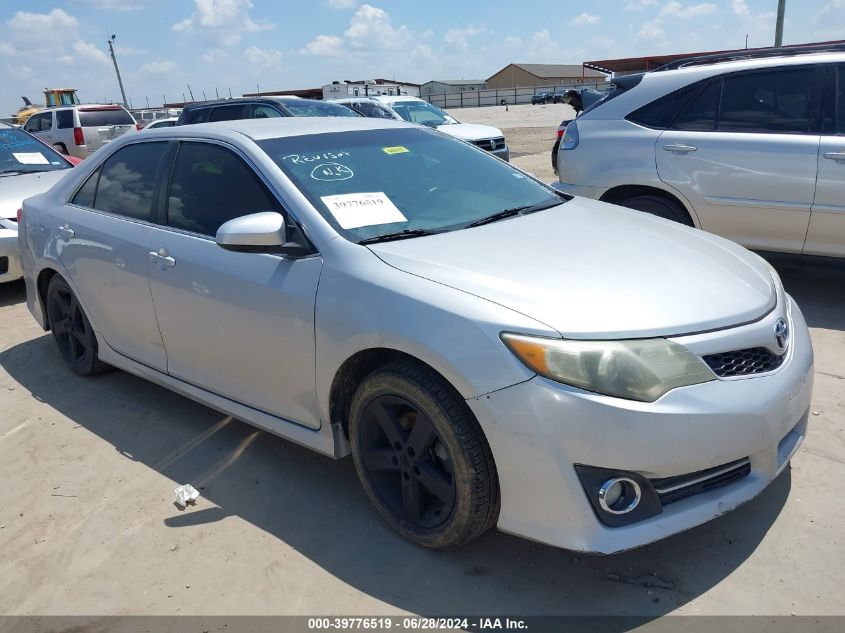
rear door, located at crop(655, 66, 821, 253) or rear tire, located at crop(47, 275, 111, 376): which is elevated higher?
rear door, located at crop(655, 66, 821, 253)

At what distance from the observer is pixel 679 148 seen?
516cm

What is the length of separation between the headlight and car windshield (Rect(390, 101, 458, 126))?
40.1 feet

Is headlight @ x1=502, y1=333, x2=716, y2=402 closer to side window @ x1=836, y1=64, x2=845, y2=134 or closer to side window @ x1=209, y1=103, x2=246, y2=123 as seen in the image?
side window @ x1=836, y1=64, x2=845, y2=134

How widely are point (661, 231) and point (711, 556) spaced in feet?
4.65

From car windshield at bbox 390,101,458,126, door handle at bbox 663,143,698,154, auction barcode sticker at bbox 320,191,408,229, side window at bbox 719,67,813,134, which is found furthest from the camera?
car windshield at bbox 390,101,458,126

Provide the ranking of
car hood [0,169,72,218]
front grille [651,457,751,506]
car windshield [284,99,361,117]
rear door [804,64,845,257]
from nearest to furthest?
front grille [651,457,751,506] → rear door [804,64,845,257] → car hood [0,169,72,218] → car windshield [284,99,361,117]

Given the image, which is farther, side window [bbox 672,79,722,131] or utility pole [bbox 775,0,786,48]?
utility pole [bbox 775,0,786,48]

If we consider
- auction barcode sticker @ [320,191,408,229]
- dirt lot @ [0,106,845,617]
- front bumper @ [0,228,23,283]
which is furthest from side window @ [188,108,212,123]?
auction barcode sticker @ [320,191,408,229]

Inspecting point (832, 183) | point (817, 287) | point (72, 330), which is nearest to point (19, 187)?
point (72, 330)

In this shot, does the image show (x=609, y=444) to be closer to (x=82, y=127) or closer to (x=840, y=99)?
(x=840, y=99)

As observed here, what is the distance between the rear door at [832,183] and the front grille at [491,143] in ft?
27.3

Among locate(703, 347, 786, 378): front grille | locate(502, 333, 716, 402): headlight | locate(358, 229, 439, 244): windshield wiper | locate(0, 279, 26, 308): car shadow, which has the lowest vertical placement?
locate(0, 279, 26, 308): car shadow

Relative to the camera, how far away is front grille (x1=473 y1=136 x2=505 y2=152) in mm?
12742

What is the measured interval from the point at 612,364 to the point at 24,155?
761 cm
